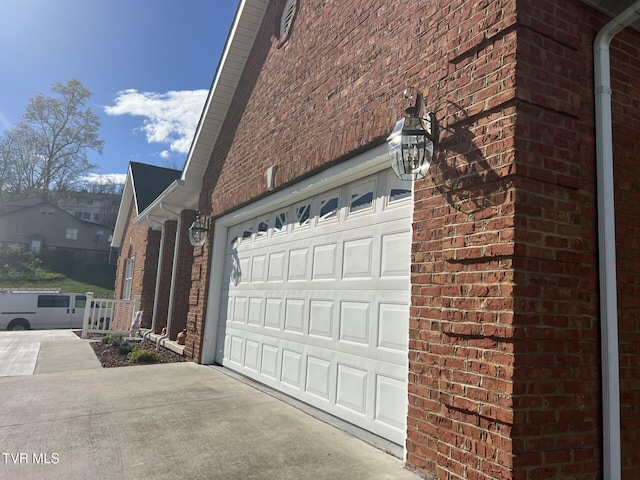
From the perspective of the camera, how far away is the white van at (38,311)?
19.5m

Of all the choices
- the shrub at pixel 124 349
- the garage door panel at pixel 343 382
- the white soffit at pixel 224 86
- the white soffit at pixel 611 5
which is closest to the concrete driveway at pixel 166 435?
the garage door panel at pixel 343 382

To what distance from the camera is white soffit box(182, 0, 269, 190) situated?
7.82m

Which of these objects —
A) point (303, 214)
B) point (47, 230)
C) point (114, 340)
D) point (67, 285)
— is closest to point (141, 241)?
point (114, 340)

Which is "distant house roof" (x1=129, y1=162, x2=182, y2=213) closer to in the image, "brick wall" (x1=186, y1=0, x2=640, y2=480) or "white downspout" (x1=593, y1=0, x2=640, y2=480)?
"brick wall" (x1=186, y1=0, x2=640, y2=480)

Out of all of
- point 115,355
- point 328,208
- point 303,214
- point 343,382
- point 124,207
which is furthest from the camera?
point 124,207

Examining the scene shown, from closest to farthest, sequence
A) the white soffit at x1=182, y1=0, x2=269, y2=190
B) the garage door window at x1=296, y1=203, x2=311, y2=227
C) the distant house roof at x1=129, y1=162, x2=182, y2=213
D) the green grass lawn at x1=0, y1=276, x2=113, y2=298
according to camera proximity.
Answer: the garage door window at x1=296, y1=203, x2=311, y2=227 < the white soffit at x1=182, y1=0, x2=269, y2=190 < the distant house roof at x1=129, y1=162, x2=182, y2=213 < the green grass lawn at x1=0, y1=276, x2=113, y2=298

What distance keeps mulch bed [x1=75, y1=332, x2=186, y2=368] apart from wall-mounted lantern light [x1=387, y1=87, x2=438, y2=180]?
718 cm

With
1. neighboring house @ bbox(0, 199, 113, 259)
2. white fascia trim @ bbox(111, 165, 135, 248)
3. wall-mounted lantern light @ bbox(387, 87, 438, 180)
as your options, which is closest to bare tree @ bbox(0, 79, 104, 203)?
neighboring house @ bbox(0, 199, 113, 259)

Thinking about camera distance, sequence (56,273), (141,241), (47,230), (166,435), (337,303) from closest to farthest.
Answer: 1. (166,435)
2. (337,303)
3. (141,241)
4. (56,273)
5. (47,230)

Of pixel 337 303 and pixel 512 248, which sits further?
pixel 337 303

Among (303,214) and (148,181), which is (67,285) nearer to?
(148,181)

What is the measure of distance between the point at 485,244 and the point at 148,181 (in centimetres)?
1659

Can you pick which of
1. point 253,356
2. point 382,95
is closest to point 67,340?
point 253,356

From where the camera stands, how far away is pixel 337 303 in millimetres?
4949
